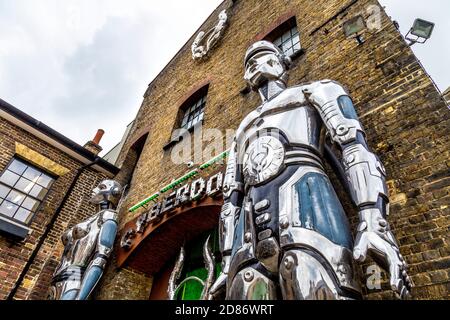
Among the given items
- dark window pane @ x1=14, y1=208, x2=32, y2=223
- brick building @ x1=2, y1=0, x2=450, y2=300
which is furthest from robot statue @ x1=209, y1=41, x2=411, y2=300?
dark window pane @ x1=14, y1=208, x2=32, y2=223

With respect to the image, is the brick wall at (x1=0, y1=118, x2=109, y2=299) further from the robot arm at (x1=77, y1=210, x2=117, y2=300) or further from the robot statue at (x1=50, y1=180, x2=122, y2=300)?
the robot arm at (x1=77, y1=210, x2=117, y2=300)

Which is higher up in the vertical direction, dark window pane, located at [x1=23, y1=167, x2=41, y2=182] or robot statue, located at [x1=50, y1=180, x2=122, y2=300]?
dark window pane, located at [x1=23, y1=167, x2=41, y2=182]

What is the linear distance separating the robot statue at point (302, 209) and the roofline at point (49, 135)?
21.0 feet

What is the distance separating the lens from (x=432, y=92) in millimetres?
2635

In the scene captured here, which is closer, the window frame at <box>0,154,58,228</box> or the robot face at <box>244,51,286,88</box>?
the robot face at <box>244,51,286,88</box>

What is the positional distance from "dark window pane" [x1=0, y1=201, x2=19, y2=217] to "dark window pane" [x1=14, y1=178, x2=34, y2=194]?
15.4 inches

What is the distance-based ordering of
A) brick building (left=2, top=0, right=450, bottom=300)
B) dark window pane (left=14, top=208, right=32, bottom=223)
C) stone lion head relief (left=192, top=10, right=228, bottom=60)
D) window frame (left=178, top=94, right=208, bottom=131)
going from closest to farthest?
1. brick building (left=2, top=0, right=450, bottom=300)
2. dark window pane (left=14, top=208, right=32, bottom=223)
3. window frame (left=178, top=94, right=208, bottom=131)
4. stone lion head relief (left=192, top=10, right=228, bottom=60)

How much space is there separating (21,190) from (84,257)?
3.19 metres

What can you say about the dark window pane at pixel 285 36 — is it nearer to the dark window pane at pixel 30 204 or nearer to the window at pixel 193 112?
the window at pixel 193 112

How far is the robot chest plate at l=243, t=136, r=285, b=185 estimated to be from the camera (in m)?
2.00

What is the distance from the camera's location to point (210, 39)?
763 centimetres

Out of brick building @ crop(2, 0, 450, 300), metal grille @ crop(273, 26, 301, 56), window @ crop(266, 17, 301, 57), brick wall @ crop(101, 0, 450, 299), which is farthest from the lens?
window @ crop(266, 17, 301, 57)

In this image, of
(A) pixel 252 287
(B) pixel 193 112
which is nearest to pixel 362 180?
(A) pixel 252 287

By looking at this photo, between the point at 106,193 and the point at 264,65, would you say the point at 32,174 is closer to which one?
the point at 106,193
